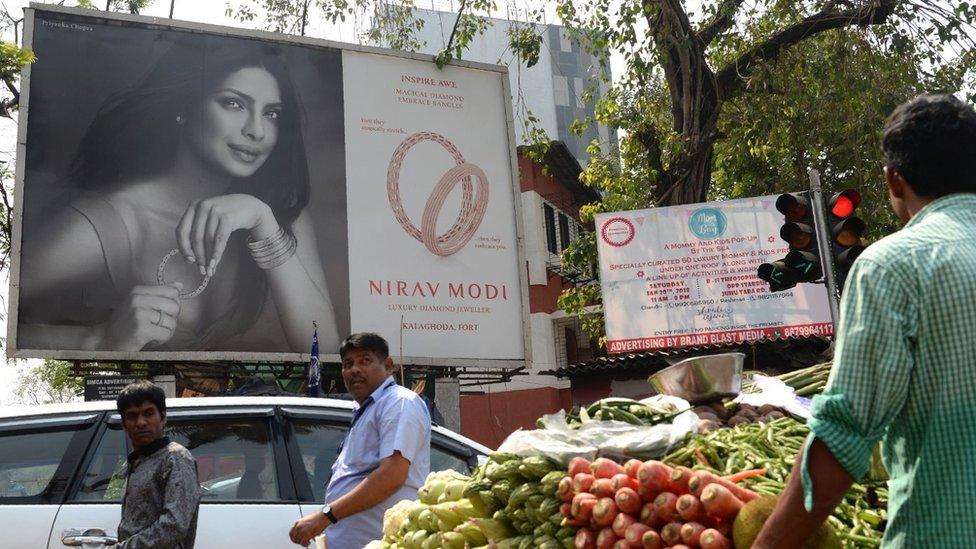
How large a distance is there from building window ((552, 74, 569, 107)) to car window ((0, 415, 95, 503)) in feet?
111

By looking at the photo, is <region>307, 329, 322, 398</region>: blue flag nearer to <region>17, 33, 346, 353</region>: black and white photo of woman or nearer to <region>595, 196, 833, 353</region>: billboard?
<region>17, 33, 346, 353</region>: black and white photo of woman

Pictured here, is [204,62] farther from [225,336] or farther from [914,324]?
[914,324]

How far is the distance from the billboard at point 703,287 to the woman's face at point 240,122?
182 inches

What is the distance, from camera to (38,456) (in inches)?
236

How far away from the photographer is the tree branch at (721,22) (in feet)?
40.7

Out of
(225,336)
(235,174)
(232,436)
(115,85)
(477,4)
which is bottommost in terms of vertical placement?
→ (232,436)

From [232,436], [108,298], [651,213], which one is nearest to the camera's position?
[232,436]

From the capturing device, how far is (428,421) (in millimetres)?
4758

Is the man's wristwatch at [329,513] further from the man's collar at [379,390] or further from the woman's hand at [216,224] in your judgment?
the woman's hand at [216,224]

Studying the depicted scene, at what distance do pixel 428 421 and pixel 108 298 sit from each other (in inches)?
358

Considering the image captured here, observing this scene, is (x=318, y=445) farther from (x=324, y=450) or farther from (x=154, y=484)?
(x=154, y=484)

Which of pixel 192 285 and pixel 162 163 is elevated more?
pixel 162 163

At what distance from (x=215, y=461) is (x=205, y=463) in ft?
0.19

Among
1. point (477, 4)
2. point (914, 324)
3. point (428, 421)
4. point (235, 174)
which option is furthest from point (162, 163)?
point (914, 324)
